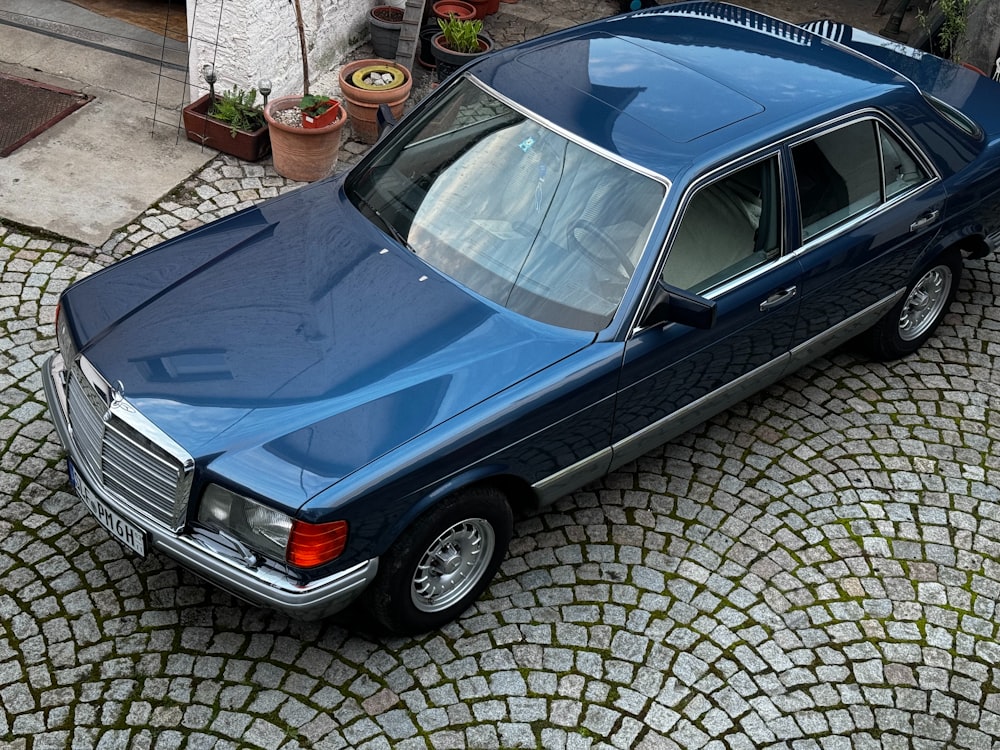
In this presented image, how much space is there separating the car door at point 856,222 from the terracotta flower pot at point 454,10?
189 inches

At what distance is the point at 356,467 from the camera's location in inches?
157

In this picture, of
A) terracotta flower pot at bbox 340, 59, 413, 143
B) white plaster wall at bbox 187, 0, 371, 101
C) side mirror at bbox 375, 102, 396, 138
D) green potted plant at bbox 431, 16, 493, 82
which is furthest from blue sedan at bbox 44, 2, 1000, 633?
green potted plant at bbox 431, 16, 493, 82

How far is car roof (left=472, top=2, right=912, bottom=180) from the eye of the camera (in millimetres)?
4887

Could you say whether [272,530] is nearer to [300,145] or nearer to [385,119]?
[385,119]

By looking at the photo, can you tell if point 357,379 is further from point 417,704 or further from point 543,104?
point 543,104

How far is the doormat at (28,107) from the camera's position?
24.5 feet

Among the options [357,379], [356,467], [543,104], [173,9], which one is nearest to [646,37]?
[543,104]

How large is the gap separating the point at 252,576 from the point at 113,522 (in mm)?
697

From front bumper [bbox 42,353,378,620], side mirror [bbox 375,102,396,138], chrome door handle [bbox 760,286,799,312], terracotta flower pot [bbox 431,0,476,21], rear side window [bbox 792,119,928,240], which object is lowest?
terracotta flower pot [bbox 431,0,476,21]

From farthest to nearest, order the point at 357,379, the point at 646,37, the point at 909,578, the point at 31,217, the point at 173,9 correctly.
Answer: the point at 173,9 → the point at 31,217 → the point at 646,37 → the point at 909,578 → the point at 357,379

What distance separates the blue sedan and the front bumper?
11mm

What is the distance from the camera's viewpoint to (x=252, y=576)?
4.03 metres

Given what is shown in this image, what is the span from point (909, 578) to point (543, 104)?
2782mm

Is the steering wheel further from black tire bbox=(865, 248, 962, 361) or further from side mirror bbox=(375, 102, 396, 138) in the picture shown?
black tire bbox=(865, 248, 962, 361)
